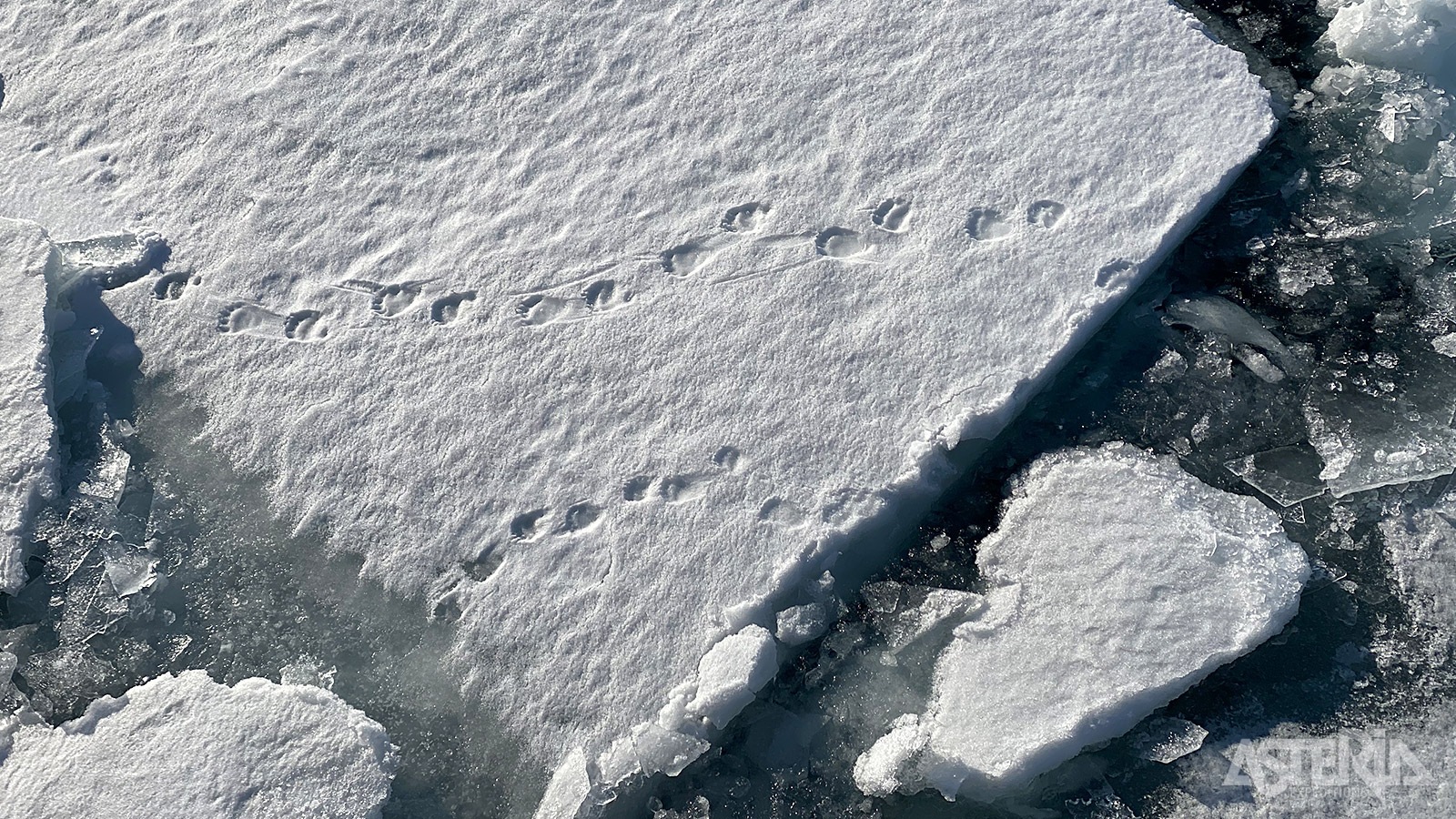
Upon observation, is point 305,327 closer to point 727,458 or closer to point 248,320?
point 248,320

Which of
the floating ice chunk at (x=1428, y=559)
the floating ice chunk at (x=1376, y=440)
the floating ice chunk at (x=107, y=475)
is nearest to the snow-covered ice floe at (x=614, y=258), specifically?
the floating ice chunk at (x=107, y=475)

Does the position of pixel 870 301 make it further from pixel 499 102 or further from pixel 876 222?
pixel 499 102

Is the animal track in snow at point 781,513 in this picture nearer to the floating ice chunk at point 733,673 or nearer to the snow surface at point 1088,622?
the floating ice chunk at point 733,673

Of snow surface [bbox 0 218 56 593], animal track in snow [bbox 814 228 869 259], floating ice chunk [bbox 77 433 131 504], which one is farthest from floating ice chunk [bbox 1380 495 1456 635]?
snow surface [bbox 0 218 56 593]

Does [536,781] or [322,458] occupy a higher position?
[322,458]

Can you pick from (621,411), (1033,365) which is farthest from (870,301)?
(621,411)
